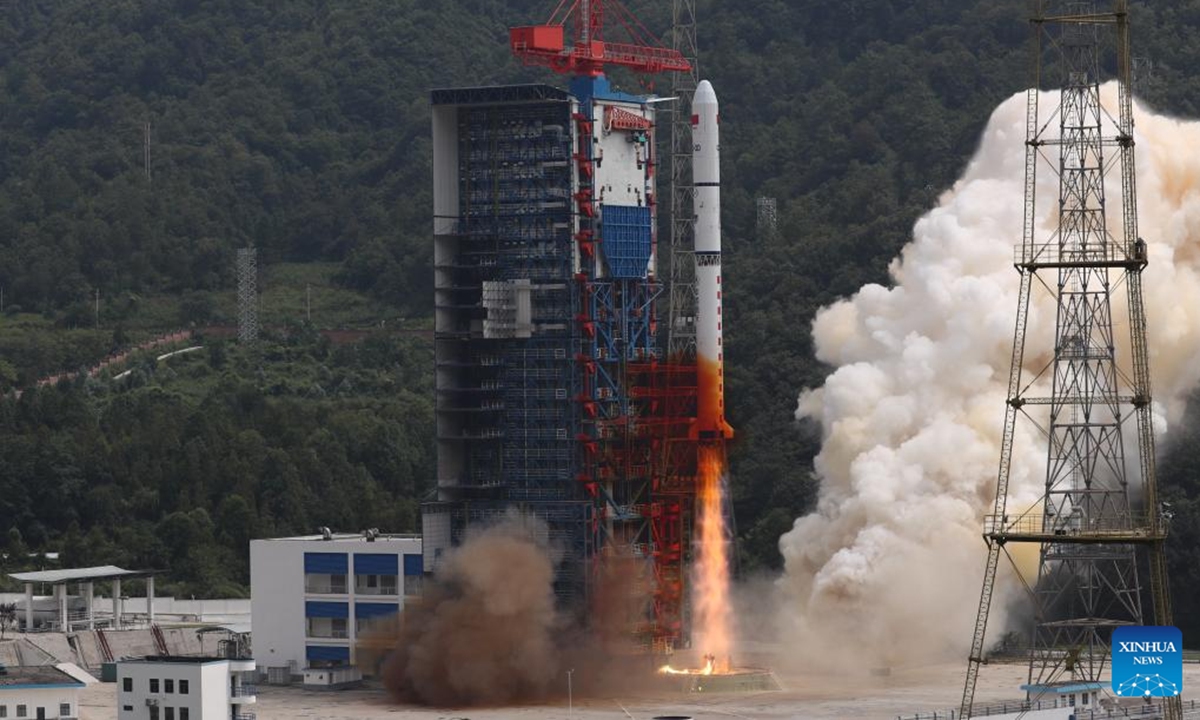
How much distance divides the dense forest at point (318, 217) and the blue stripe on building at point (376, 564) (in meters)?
15.4

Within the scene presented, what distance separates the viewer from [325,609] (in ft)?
291

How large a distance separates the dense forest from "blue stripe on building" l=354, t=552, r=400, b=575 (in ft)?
50.6

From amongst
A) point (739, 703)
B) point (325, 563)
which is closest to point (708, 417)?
point (739, 703)

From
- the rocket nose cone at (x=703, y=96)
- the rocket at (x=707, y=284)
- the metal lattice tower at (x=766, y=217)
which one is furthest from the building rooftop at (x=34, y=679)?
the metal lattice tower at (x=766, y=217)

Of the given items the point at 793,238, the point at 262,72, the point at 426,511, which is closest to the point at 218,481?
the point at 793,238

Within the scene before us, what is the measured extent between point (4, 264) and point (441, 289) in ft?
243

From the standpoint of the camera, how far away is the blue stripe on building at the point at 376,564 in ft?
289

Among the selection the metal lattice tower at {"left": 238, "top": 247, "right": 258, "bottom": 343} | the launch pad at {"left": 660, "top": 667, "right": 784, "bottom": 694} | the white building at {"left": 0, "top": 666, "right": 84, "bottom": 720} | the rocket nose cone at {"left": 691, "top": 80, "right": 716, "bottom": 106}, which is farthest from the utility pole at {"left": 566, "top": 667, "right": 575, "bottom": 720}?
the metal lattice tower at {"left": 238, "top": 247, "right": 258, "bottom": 343}

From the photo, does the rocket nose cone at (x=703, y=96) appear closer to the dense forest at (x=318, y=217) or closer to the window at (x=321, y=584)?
the window at (x=321, y=584)

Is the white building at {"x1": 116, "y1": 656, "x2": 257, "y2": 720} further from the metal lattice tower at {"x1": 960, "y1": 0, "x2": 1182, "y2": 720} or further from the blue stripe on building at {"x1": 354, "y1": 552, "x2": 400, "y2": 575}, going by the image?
the blue stripe on building at {"x1": 354, "y1": 552, "x2": 400, "y2": 575}

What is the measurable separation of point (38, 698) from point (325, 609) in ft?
67.4

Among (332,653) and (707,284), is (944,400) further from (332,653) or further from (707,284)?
(332,653)

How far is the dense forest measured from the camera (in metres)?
117

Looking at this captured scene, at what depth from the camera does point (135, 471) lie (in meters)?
122
